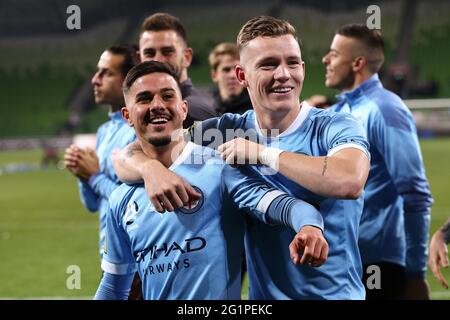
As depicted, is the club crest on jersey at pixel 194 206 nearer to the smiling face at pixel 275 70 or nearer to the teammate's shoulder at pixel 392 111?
the smiling face at pixel 275 70

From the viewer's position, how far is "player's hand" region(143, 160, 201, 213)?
1.69m

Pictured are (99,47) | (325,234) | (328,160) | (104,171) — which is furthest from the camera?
(99,47)

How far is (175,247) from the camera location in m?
1.76

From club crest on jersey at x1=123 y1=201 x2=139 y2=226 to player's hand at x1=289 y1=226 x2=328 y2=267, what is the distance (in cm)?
52

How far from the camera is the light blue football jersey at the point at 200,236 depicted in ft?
5.67

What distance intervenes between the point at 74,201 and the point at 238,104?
25.0ft

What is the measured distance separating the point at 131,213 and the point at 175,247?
0.17 metres

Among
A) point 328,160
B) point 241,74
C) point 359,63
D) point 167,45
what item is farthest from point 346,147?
point 359,63

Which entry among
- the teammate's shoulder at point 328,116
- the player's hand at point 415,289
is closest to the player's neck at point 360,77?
the player's hand at point 415,289

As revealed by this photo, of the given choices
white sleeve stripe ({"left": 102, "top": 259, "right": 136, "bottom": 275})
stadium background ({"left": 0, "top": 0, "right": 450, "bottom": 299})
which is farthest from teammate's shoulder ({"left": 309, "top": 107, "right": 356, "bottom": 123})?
stadium background ({"left": 0, "top": 0, "right": 450, "bottom": 299})

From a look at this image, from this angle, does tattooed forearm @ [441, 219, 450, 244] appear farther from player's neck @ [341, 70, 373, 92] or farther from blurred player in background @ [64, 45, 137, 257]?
blurred player in background @ [64, 45, 137, 257]

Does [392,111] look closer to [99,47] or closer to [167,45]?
[167,45]

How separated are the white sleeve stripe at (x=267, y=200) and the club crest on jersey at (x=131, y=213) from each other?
373 mm

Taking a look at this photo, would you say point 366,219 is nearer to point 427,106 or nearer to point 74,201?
point 74,201
